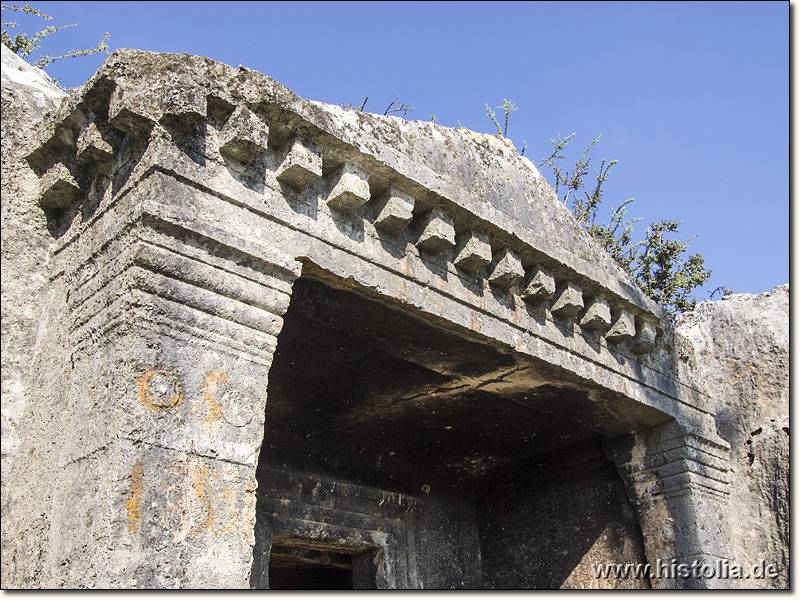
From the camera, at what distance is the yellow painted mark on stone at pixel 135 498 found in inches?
89.5

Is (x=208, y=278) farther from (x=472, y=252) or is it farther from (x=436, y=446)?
(x=436, y=446)

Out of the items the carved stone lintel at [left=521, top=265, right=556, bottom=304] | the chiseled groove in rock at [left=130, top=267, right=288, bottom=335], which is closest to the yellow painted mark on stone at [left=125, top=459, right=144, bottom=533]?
the chiseled groove in rock at [left=130, top=267, right=288, bottom=335]

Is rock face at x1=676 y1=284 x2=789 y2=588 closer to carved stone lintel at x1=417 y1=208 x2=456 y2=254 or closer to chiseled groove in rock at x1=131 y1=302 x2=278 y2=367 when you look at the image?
carved stone lintel at x1=417 y1=208 x2=456 y2=254

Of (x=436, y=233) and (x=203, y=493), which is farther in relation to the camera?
(x=436, y=233)

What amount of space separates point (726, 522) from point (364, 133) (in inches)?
143

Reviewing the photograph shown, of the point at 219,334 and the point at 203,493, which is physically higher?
the point at 219,334

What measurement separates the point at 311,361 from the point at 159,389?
2047mm

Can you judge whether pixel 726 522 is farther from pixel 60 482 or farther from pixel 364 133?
pixel 60 482

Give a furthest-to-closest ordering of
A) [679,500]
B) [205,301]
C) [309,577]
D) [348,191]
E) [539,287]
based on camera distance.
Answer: [309,577]
[679,500]
[539,287]
[348,191]
[205,301]

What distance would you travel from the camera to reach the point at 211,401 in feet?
8.60

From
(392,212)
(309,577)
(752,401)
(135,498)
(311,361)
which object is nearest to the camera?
(135,498)

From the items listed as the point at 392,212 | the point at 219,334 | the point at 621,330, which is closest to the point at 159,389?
the point at 219,334

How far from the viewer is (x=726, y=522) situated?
4.97 meters

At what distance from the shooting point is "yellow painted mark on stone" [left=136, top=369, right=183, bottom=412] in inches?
96.6
